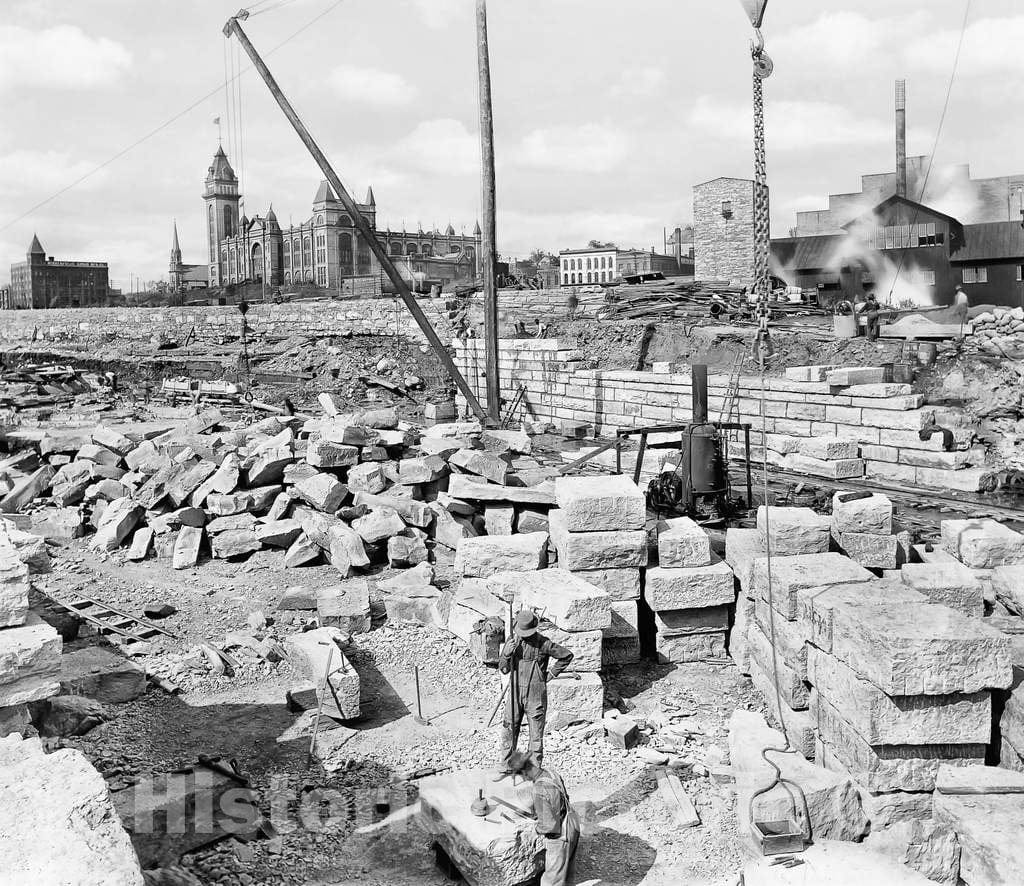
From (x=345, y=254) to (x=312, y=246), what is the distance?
12.6 feet

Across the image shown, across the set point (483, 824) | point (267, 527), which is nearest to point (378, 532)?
point (267, 527)

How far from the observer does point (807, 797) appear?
4625mm

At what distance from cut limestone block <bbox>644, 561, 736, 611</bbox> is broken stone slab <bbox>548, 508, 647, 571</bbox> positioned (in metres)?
0.20

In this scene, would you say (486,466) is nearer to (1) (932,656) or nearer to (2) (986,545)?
(2) (986,545)

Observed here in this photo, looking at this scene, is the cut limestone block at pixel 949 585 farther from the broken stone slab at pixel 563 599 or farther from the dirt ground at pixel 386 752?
the broken stone slab at pixel 563 599

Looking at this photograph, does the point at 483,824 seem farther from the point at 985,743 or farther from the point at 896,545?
the point at 896,545

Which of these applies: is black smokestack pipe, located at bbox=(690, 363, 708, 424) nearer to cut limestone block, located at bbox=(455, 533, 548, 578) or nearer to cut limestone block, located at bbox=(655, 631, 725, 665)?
cut limestone block, located at bbox=(455, 533, 548, 578)

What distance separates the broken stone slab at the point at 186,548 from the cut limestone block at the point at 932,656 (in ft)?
25.3

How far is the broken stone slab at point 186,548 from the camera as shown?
10.2 meters

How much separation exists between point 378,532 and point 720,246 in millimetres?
21189

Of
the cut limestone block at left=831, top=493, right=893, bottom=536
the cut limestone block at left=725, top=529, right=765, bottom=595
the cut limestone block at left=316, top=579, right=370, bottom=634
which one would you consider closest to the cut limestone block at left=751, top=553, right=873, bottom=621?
the cut limestone block at left=725, top=529, right=765, bottom=595

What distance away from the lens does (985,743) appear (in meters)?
4.77

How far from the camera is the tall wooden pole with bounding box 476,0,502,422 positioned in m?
16.7

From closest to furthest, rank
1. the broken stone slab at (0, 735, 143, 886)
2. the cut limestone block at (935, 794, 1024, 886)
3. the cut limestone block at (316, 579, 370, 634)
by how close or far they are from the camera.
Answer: the broken stone slab at (0, 735, 143, 886), the cut limestone block at (935, 794, 1024, 886), the cut limestone block at (316, 579, 370, 634)
